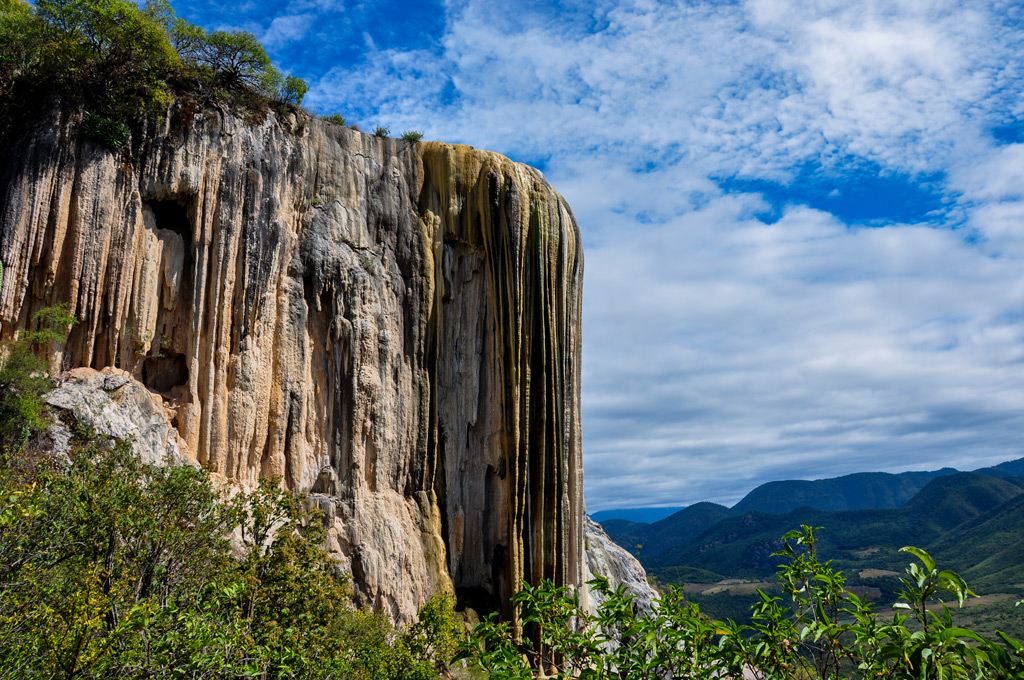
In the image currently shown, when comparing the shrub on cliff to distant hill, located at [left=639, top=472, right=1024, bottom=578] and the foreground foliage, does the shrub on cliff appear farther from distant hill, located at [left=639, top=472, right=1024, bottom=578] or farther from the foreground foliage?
distant hill, located at [left=639, top=472, right=1024, bottom=578]

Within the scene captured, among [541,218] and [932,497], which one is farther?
[932,497]

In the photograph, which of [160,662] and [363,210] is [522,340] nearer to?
[363,210]

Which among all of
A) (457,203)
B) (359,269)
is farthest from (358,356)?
(457,203)

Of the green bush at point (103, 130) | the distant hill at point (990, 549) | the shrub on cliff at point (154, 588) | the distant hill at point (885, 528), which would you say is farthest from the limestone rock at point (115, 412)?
the distant hill at point (885, 528)

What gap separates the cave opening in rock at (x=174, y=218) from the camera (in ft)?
73.9

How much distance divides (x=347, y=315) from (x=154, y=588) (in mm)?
13248

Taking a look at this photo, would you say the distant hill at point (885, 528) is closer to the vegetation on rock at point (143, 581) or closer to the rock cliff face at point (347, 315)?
the rock cliff face at point (347, 315)

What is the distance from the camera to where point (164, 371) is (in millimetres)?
21734

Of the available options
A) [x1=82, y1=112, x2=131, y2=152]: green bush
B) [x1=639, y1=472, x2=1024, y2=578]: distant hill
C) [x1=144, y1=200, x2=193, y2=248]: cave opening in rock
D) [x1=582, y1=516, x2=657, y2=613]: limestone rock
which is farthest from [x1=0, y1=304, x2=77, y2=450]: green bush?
[x1=639, y1=472, x2=1024, y2=578]: distant hill

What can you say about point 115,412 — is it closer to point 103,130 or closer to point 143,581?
point 143,581

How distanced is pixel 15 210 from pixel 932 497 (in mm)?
217356

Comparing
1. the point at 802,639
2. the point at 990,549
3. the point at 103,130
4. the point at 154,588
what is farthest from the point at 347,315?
the point at 990,549

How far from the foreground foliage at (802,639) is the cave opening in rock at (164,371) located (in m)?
17.3

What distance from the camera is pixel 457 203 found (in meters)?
28.9
